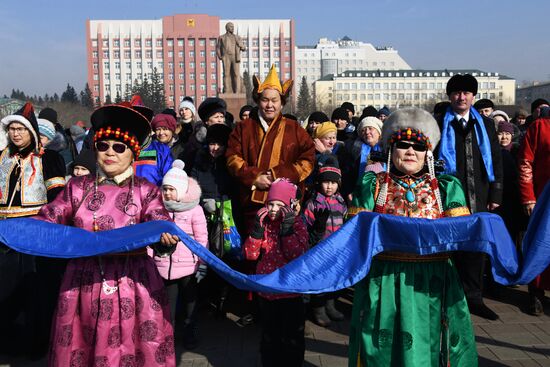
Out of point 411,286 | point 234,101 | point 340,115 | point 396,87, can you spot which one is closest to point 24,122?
point 411,286

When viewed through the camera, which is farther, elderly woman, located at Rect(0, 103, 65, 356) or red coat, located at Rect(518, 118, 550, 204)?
red coat, located at Rect(518, 118, 550, 204)

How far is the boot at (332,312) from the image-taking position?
5.84 metres

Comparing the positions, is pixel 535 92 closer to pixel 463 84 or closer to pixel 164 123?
pixel 463 84

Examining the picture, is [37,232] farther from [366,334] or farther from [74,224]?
[366,334]

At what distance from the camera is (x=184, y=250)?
5.10 metres

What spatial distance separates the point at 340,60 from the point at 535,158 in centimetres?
13823

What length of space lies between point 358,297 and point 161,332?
4.13 ft

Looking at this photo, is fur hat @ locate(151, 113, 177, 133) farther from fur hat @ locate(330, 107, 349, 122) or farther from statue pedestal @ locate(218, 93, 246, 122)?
statue pedestal @ locate(218, 93, 246, 122)

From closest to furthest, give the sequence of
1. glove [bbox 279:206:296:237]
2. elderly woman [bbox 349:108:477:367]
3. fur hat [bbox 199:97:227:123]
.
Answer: elderly woman [bbox 349:108:477:367] < glove [bbox 279:206:296:237] < fur hat [bbox 199:97:227:123]

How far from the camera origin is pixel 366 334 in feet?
11.3

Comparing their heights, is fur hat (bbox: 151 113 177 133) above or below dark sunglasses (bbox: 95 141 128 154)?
above

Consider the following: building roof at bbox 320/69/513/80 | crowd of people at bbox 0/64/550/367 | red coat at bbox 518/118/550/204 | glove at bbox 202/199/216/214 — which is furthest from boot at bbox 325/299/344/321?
building roof at bbox 320/69/513/80

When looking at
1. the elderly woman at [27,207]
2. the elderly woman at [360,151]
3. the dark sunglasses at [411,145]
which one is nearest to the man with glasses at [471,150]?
the elderly woman at [360,151]

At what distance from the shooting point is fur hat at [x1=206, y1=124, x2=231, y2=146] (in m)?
5.93
